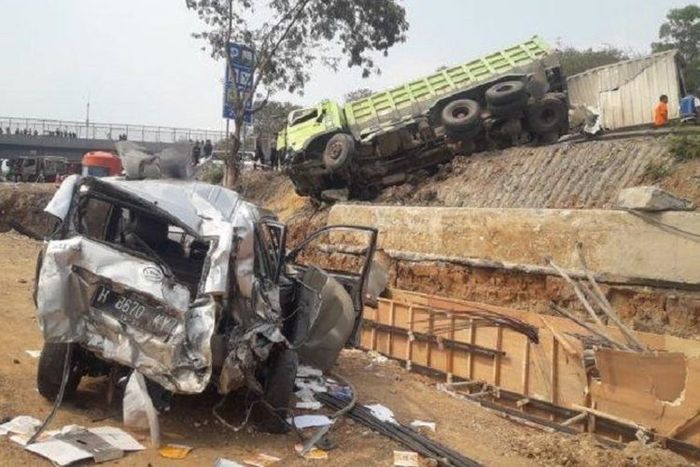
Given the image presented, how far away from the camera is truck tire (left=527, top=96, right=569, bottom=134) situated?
14.8 m

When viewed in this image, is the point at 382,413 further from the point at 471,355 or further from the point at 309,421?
the point at 471,355

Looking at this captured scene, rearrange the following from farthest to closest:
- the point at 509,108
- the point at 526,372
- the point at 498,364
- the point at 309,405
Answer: the point at 509,108, the point at 498,364, the point at 526,372, the point at 309,405

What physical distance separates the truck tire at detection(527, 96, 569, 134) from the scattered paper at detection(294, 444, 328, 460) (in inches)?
461

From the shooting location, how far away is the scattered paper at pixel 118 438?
4.37 m

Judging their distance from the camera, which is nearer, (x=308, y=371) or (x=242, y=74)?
(x=308, y=371)

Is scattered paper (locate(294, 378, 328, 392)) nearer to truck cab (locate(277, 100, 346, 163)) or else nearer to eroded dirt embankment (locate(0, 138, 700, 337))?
eroded dirt embankment (locate(0, 138, 700, 337))

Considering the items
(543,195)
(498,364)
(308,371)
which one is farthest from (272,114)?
(308,371)

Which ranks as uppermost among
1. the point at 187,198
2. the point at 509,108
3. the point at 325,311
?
the point at 509,108

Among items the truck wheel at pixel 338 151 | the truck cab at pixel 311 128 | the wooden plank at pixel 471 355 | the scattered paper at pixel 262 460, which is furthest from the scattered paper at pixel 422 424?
the truck cab at pixel 311 128

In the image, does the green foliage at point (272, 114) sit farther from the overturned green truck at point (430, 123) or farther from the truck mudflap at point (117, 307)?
the truck mudflap at point (117, 307)

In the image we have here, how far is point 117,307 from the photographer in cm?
453

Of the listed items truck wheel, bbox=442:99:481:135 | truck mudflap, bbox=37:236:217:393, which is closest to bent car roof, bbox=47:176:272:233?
truck mudflap, bbox=37:236:217:393

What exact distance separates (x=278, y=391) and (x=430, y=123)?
36.5 ft

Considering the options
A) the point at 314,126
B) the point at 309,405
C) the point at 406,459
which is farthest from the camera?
the point at 314,126
